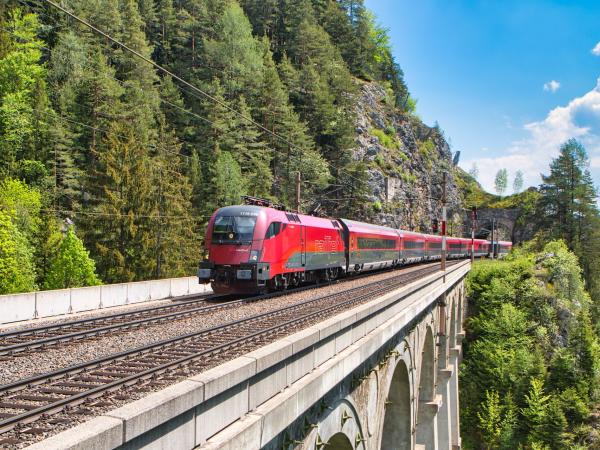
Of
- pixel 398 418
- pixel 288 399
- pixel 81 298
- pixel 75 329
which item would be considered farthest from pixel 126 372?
pixel 398 418

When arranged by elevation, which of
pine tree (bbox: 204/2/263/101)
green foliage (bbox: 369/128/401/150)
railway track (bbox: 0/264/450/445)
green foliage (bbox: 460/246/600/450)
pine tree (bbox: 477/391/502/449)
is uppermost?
pine tree (bbox: 204/2/263/101)

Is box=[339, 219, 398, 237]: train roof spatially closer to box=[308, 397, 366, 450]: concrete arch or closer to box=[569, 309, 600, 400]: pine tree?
box=[569, 309, 600, 400]: pine tree

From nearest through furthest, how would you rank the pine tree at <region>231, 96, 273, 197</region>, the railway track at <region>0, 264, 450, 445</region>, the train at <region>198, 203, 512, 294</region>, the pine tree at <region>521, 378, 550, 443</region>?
the railway track at <region>0, 264, 450, 445</region>, the train at <region>198, 203, 512, 294</region>, the pine tree at <region>521, 378, 550, 443</region>, the pine tree at <region>231, 96, 273, 197</region>

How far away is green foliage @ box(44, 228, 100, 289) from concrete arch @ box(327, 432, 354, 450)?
26744 millimetres

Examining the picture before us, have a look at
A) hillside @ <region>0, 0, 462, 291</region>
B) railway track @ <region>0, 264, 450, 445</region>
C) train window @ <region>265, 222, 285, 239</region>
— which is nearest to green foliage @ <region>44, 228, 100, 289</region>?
hillside @ <region>0, 0, 462, 291</region>

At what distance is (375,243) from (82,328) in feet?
76.7

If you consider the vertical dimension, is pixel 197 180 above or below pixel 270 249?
above

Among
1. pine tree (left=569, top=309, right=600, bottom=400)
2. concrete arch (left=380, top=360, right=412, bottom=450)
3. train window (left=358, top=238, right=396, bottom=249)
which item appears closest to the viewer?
concrete arch (left=380, top=360, right=412, bottom=450)

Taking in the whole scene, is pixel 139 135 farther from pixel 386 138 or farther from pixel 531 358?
pixel 386 138

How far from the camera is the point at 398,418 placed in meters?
17.5

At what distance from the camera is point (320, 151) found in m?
67.0

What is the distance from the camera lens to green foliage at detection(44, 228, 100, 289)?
105ft

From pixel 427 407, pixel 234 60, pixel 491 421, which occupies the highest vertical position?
pixel 234 60

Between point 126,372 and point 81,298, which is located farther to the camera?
point 81,298
